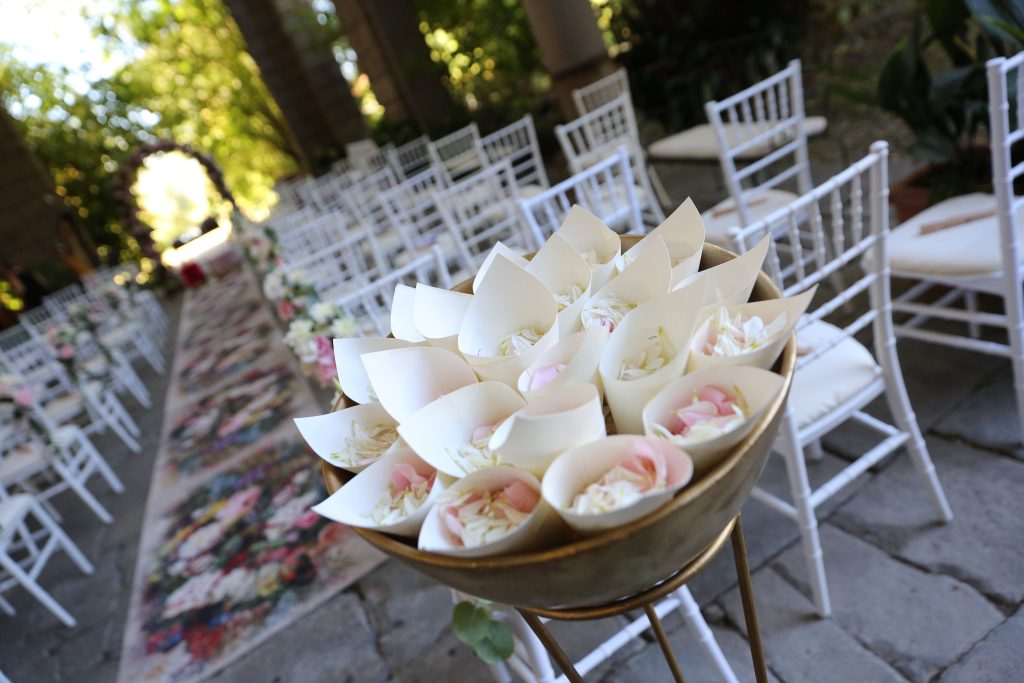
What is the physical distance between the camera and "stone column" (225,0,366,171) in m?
8.02

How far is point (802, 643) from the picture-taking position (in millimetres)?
1409

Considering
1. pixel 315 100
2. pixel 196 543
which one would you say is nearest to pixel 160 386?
pixel 196 543

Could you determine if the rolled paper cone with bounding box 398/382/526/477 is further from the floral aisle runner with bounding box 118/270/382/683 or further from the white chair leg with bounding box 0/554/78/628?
the white chair leg with bounding box 0/554/78/628

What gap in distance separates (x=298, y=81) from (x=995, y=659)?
9085 mm

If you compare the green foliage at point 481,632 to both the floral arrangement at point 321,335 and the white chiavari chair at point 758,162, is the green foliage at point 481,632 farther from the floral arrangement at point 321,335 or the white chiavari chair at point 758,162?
the white chiavari chair at point 758,162

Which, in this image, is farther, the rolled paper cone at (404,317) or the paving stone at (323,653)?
the paving stone at (323,653)

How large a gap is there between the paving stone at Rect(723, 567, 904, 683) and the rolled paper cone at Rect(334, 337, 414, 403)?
114 cm

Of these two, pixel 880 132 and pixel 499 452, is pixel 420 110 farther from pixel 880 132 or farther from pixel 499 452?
pixel 499 452

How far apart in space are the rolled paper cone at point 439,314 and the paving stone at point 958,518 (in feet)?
4.25

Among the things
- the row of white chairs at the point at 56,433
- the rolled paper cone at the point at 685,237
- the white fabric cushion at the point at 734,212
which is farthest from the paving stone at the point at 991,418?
the row of white chairs at the point at 56,433

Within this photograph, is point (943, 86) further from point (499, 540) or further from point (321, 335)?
point (499, 540)

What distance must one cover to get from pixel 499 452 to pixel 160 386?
550cm

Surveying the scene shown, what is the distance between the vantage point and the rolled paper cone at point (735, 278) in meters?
0.67

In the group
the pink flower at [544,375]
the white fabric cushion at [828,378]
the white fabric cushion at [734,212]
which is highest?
the pink flower at [544,375]
